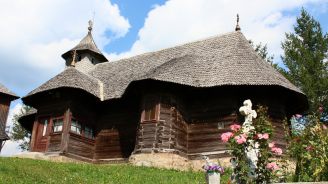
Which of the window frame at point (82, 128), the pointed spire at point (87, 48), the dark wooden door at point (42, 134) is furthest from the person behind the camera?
the pointed spire at point (87, 48)

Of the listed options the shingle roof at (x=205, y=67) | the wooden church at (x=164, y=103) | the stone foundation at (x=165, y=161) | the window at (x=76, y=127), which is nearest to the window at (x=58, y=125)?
the wooden church at (x=164, y=103)

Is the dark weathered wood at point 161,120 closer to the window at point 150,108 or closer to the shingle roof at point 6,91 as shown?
the window at point 150,108

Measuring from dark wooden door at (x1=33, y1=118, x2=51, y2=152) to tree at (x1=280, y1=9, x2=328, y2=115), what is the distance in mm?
17497

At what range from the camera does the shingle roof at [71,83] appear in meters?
20.8

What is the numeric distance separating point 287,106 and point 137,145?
7989 millimetres

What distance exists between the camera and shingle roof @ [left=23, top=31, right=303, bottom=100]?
1850 cm

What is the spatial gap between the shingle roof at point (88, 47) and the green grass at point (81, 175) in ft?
54.7

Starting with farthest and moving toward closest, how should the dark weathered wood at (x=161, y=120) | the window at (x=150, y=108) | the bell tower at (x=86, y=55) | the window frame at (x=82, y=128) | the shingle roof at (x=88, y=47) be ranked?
1. the shingle roof at (x=88, y=47)
2. the bell tower at (x=86, y=55)
3. the window frame at (x=82, y=128)
4. the window at (x=150, y=108)
5. the dark weathered wood at (x=161, y=120)

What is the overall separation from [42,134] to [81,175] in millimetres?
9240

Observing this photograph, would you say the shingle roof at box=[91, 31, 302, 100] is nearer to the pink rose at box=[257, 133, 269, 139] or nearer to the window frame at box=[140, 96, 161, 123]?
the window frame at box=[140, 96, 161, 123]

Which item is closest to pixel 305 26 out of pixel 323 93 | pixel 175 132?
pixel 323 93

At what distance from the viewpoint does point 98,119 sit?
22.5 metres

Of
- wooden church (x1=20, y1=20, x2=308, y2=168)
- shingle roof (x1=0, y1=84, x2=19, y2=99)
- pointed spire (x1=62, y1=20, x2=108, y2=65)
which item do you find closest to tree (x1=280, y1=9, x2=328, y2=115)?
wooden church (x1=20, y1=20, x2=308, y2=168)

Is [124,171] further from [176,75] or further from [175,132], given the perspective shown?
[176,75]
